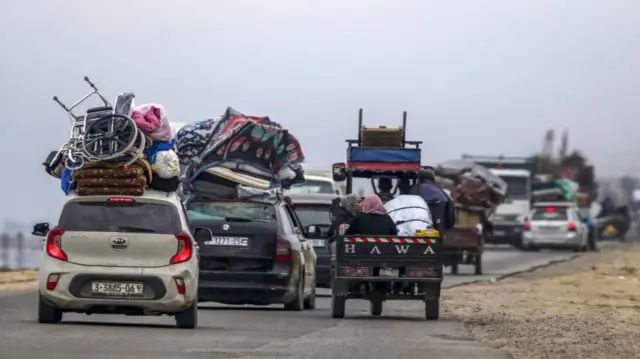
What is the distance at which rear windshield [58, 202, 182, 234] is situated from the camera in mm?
17188

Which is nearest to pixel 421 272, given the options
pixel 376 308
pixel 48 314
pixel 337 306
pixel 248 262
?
pixel 337 306

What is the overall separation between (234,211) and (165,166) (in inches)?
148

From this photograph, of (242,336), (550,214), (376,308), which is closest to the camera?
(242,336)

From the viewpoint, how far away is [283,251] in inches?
829

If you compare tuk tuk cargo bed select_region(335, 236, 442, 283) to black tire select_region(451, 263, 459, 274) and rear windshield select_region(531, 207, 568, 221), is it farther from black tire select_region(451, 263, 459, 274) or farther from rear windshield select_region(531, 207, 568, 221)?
rear windshield select_region(531, 207, 568, 221)

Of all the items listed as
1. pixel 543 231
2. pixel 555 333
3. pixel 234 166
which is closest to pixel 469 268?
pixel 543 231

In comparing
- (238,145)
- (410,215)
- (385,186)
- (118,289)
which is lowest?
(118,289)

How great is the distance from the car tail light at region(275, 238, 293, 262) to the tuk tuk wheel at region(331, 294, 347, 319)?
0.81m

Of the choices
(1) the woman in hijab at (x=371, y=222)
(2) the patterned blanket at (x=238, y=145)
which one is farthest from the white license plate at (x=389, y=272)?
(2) the patterned blanket at (x=238, y=145)

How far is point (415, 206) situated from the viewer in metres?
21.4

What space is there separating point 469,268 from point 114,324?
83.7ft

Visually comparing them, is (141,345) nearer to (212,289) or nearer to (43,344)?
(43,344)

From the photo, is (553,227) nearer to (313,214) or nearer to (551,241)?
(551,241)

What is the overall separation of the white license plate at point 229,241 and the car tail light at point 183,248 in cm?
383
